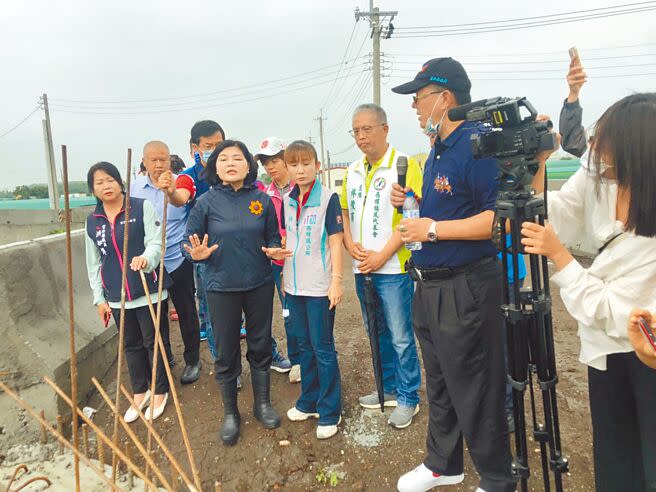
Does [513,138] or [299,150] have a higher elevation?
[299,150]

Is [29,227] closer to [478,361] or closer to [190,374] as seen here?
[190,374]

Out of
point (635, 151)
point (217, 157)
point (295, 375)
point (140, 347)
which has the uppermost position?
point (217, 157)

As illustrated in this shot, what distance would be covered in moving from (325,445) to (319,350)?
641mm

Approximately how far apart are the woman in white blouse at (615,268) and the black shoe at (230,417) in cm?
218

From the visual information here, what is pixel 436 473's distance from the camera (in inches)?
91.7

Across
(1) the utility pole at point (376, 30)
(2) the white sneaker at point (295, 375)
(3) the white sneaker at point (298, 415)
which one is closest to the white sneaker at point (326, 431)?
(3) the white sneaker at point (298, 415)

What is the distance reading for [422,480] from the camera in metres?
2.31

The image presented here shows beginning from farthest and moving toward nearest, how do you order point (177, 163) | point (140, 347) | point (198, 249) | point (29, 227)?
point (29, 227), point (177, 163), point (140, 347), point (198, 249)

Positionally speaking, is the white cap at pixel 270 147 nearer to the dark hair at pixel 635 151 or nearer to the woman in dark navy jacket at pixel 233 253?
the woman in dark navy jacket at pixel 233 253

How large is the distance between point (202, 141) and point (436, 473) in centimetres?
324

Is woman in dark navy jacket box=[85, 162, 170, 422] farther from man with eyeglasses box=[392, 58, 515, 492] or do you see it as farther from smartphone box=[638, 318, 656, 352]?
smartphone box=[638, 318, 656, 352]

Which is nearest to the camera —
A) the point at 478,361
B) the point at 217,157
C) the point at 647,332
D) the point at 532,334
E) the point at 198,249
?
the point at 647,332

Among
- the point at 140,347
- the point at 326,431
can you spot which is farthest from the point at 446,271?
the point at 140,347

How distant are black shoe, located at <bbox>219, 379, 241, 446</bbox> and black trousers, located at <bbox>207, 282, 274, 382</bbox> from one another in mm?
82
